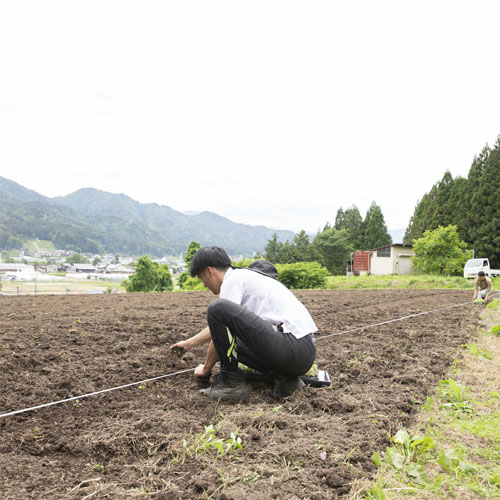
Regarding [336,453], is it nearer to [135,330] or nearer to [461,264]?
[135,330]

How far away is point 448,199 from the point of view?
42.3 m

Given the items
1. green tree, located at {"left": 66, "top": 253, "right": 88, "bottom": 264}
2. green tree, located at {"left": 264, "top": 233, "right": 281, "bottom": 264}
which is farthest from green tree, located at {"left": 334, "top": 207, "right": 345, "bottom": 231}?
green tree, located at {"left": 66, "top": 253, "right": 88, "bottom": 264}

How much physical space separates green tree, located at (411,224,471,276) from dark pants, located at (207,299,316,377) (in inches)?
Answer: 1214

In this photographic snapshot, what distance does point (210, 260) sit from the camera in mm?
2920

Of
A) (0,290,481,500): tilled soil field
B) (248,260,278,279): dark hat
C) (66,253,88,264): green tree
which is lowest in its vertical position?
(66,253,88,264): green tree

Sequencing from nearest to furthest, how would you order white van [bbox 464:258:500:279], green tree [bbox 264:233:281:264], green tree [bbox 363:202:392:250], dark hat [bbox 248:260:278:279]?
dark hat [bbox 248:260:278:279] < white van [bbox 464:258:500:279] < green tree [bbox 363:202:392:250] < green tree [bbox 264:233:281:264]

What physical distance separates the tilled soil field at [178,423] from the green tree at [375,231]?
51915 millimetres

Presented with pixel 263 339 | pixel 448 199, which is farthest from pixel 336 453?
pixel 448 199

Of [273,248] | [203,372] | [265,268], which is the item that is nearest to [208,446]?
[203,372]

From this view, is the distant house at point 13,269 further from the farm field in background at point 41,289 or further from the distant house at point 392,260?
the distant house at point 392,260

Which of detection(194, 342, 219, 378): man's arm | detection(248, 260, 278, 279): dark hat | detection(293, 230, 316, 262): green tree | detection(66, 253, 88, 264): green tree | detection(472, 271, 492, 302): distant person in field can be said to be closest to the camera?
detection(194, 342, 219, 378): man's arm

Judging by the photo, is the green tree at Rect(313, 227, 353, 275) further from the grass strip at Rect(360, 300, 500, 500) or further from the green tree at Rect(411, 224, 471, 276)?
the grass strip at Rect(360, 300, 500, 500)

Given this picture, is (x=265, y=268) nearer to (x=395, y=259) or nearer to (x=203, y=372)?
(x=203, y=372)

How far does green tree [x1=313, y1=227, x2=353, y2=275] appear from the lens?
5828cm
